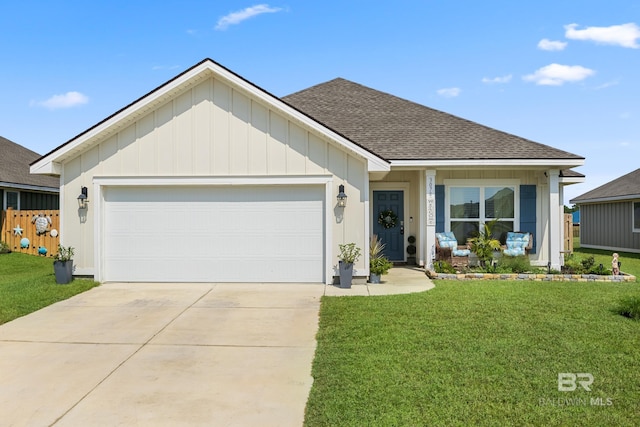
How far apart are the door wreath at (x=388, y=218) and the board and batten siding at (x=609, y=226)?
12582mm

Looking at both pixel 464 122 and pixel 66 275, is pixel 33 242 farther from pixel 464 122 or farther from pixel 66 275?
pixel 464 122

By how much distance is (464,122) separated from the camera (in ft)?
41.8

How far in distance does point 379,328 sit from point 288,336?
49.3 inches

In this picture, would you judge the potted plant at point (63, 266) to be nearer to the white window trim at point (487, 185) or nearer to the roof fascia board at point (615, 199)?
the white window trim at point (487, 185)

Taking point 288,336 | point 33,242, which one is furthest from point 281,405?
point 33,242

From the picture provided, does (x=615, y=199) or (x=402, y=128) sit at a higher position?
(x=402, y=128)

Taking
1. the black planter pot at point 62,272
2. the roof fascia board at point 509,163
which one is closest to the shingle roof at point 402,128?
the roof fascia board at point 509,163

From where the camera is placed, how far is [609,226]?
19.8 metres

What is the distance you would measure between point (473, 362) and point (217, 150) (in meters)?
7.08

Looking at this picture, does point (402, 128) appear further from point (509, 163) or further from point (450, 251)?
point (450, 251)

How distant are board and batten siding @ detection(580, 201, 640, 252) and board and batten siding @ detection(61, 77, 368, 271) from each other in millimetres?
15502

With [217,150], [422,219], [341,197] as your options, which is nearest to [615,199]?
[422,219]

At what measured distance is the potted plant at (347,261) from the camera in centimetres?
891

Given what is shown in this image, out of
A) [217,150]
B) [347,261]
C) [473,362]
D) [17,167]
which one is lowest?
[473,362]
